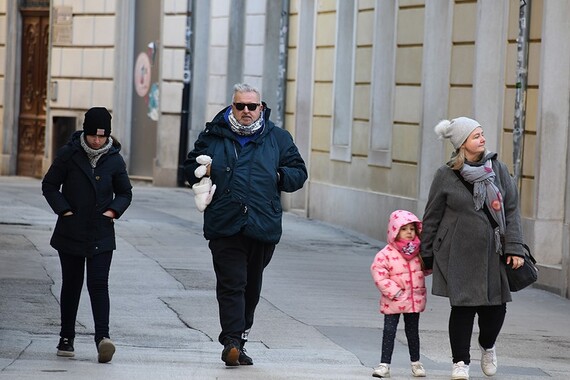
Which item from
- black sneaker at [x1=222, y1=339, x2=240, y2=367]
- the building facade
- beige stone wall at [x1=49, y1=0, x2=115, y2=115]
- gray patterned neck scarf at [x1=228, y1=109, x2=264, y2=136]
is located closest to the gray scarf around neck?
gray patterned neck scarf at [x1=228, y1=109, x2=264, y2=136]

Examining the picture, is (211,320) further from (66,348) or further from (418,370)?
(418,370)

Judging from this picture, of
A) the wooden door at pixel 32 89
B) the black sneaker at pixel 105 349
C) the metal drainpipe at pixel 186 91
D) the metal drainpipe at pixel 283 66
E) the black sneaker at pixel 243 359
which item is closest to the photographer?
the black sneaker at pixel 105 349

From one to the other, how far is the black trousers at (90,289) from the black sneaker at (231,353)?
76 cm

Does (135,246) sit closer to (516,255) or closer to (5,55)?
(516,255)

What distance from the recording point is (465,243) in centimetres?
924

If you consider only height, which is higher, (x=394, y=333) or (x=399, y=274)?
(x=399, y=274)

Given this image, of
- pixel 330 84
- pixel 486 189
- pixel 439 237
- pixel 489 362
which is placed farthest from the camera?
pixel 330 84

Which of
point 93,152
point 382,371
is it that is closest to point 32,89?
point 93,152

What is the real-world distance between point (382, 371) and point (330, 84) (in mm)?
13271

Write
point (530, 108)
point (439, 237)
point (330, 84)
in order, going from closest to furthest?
point (439, 237) < point (530, 108) < point (330, 84)

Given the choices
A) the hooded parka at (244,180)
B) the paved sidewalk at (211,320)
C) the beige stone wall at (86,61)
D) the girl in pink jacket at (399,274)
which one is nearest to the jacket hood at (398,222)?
the girl in pink jacket at (399,274)

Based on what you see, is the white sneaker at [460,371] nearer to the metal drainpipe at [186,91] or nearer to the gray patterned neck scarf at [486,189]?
the gray patterned neck scarf at [486,189]

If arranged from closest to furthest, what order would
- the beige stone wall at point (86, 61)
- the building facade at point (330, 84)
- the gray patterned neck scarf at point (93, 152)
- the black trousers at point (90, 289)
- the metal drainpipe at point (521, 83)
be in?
the black trousers at point (90, 289) < the gray patterned neck scarf at point (93, 152) < the building facade at point (330, 84) < the metal drainpipe at point (521, 83) < the beige stone wall at point (86, 61)

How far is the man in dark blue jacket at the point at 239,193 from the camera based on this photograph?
9461 mm
